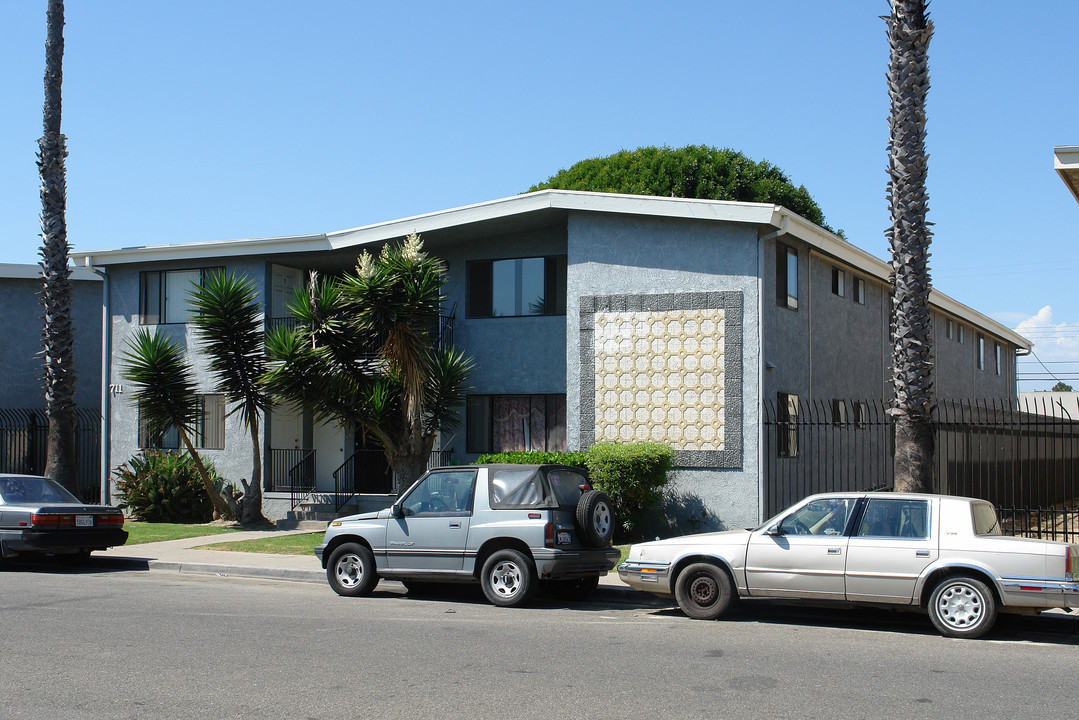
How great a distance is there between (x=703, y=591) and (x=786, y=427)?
27.6 feet

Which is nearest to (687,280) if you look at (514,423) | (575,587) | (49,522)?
(514,423)

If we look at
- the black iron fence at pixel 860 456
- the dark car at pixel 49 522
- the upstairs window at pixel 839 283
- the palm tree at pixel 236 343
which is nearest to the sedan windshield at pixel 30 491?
the dark car at pixel 49 522

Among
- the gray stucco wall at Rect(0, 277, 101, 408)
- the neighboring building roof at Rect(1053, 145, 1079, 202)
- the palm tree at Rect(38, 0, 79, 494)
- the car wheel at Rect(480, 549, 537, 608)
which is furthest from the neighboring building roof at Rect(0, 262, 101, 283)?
the neighboring building roof at Rect(1053, 145, 1079, 202)

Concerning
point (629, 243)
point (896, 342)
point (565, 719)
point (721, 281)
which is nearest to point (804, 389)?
point (721, 281)

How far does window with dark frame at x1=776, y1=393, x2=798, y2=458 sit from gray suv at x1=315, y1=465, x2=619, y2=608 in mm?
6409

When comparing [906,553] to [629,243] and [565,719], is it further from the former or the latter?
[629,243]

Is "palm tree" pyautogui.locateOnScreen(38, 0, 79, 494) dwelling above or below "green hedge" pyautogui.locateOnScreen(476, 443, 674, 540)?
above

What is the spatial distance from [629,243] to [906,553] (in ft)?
32.3

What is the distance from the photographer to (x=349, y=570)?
12.4 meters

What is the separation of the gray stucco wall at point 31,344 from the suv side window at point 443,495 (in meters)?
19.5

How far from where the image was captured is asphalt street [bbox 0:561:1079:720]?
6.65 metres

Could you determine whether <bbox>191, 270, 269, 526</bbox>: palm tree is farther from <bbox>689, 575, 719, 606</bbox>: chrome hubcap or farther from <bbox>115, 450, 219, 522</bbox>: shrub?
<bbox>689, 575, 719, 606</bbox>: chrome hubcap

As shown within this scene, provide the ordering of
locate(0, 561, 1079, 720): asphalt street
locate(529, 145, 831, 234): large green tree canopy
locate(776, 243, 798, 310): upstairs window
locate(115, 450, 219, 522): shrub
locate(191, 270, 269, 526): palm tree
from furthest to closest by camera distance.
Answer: locate(529, 145, 831, 234): large green tree canopy < locate(115, 450, 219, 522): shrub < locate(191, 270, 269, 526): palm tree < locate(776, 243, 798, 310): upstairs window < locate(0, 561, 1079, 720): asphalt street

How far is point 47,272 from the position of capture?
71.6ft
